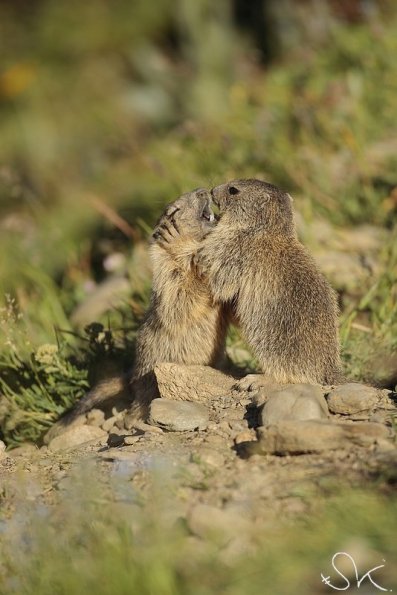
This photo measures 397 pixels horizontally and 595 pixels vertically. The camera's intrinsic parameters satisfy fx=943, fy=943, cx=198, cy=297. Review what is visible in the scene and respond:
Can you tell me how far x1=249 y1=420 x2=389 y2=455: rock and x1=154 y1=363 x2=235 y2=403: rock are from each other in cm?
88

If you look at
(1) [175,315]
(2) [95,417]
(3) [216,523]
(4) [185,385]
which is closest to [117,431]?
(2) [95,417]

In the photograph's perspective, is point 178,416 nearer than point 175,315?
Yes

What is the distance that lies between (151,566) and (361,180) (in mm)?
5120

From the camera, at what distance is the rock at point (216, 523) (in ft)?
10.8

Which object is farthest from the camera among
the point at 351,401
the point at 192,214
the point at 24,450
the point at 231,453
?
the point at 192,214

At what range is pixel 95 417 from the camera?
17.3 feet

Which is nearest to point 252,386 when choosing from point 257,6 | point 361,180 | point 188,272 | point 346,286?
point 188,272

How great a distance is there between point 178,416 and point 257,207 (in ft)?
4.36

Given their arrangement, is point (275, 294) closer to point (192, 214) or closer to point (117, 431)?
point (192, 214)

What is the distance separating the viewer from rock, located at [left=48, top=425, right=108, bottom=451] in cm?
496

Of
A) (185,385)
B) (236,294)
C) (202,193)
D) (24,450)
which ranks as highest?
(202,193)

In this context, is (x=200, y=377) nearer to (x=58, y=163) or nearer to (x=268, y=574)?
(x=268, y=574)

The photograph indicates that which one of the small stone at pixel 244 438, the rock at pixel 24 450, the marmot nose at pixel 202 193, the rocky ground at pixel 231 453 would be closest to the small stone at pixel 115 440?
the rocky ground at pixel 231 453

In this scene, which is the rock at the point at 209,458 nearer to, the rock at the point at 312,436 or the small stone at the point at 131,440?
the rock at the point at 312,436
